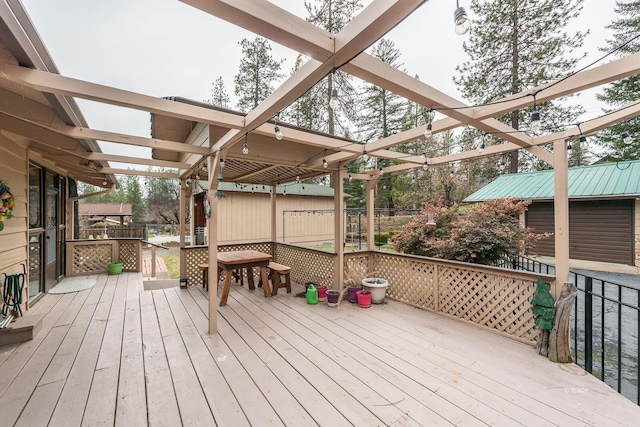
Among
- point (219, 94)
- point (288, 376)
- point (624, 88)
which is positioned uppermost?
point (219, 94)

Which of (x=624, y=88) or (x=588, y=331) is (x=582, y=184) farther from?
(x=588, y=331)

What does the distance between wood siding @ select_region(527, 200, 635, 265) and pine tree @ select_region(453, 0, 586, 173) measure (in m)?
3.96

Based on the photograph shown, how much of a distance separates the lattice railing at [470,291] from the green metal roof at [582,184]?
557 centimetres

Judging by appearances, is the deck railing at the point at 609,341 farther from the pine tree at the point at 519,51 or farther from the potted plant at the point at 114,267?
the pine tree at the point at 519,51

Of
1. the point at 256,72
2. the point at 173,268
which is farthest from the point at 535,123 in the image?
the point at 256,72

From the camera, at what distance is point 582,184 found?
308 inches

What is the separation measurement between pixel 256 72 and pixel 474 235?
1298 centimetres

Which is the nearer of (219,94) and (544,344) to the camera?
(544,344)

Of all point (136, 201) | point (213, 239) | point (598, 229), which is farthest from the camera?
point (136, 201)

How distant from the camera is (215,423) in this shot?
6.14ft

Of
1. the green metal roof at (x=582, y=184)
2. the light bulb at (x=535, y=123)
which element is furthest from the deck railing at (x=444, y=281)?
the green metal roof at (x=582, y=184)

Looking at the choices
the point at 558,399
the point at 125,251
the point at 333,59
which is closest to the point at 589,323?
the point at 558,399

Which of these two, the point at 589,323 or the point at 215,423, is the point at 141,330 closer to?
the point at 215,423

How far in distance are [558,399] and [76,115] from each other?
207 inches
